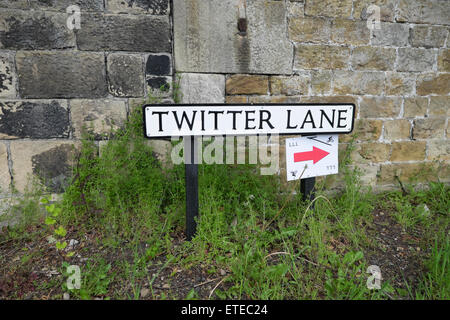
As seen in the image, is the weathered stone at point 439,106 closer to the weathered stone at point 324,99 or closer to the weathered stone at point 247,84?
the weathered stone at point 324,99

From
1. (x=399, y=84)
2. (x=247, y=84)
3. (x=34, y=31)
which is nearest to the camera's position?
(x=34, y=31)

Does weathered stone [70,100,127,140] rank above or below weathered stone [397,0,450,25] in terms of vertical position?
below

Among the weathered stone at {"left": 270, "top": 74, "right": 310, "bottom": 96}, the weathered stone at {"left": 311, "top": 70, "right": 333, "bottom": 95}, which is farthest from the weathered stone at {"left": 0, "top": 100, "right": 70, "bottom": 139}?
the weathered stone at {"left": 311, "top": 70, "right": 333, "bottom": 95}

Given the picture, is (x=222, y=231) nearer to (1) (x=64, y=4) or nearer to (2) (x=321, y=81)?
(2) (x=321, y=81)

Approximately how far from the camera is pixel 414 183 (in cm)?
315

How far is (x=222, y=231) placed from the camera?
6.86 feet

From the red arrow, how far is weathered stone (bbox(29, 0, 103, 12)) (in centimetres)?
193

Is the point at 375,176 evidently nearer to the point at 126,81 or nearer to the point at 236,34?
the point at 236,34

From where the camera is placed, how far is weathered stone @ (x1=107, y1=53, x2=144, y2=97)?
2.34 metres

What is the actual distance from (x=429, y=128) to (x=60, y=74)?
145 inches

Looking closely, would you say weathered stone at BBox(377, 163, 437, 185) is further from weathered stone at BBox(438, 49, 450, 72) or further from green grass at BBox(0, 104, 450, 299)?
weathered stone at BBox(438, 49, 450, 72)

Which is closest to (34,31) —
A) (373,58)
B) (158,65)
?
(158,65)
